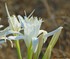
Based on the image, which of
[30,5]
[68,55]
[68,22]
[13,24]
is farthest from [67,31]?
[30,5]

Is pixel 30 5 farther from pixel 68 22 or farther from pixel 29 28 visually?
pixel 29 28

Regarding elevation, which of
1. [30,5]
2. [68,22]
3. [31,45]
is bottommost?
[30,5]

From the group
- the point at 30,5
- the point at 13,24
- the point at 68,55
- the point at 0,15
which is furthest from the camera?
the point at 30,5

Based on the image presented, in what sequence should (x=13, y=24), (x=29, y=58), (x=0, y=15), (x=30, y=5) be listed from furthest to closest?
(x=30, y=5) < (x=0, y=15) < (x=13, y=24) < (x=29, y=58)

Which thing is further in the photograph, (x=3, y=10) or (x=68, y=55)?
(x=3, y=10)

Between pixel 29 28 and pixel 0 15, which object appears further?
pixel 0 15

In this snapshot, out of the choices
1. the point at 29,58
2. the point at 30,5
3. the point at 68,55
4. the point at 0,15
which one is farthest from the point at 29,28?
the point at 30,5

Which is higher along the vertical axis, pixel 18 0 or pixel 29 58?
pixel 29 58

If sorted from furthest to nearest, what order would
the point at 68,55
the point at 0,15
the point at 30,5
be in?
the point at 30,5 → the point at 0,15 → the point at 68,55

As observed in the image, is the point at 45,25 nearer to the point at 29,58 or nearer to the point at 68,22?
the point at 68,22
